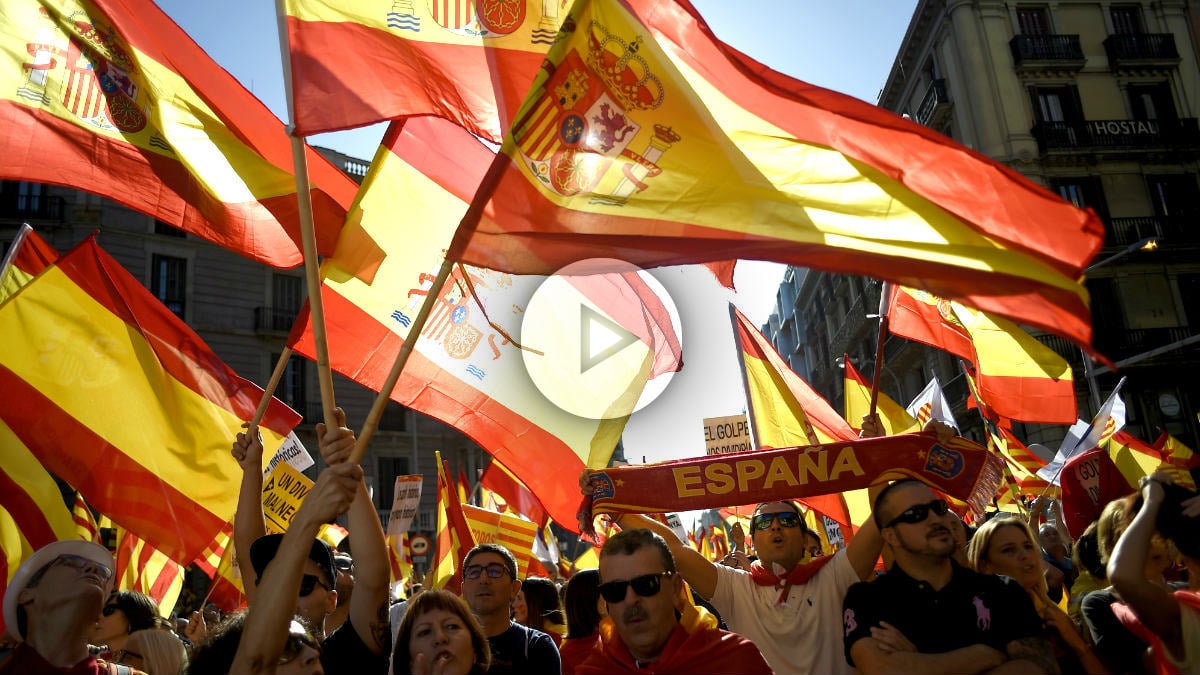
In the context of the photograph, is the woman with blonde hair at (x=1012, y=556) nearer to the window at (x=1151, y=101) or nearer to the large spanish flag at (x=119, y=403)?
the large spanish flag at (x=119, y=403)

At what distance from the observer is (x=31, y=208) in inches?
1118

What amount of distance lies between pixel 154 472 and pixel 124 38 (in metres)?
2.37

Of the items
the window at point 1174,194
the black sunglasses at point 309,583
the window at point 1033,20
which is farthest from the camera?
the window at point 1033,20

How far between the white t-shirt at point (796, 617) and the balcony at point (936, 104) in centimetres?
2974

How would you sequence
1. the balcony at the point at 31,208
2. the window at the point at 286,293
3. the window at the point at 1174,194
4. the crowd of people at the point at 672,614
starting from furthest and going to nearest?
the window at the point at 286,293, the window at the point at 1174,194, the balcony at the point at 31,208, the crowd of people at the point at 672,614

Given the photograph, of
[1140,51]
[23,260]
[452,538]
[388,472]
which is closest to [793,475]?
[452,538]

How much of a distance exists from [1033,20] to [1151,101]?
479cm

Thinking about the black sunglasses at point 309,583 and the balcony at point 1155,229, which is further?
the balcony at point 1155,229

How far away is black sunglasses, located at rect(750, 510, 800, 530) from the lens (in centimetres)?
493

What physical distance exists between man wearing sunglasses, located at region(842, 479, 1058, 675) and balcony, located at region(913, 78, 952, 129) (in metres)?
30.4

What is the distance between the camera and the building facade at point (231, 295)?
28.6m

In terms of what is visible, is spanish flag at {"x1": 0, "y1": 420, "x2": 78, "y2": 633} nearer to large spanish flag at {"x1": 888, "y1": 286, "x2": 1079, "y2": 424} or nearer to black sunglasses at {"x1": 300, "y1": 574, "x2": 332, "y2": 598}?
black sunglasses at {"x1": 300, "y1": 574, "x2": 332, "y2": 598}

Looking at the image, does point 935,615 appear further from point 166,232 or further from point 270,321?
point 166,232

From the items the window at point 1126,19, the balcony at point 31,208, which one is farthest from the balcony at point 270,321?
the window at point 1126,19
